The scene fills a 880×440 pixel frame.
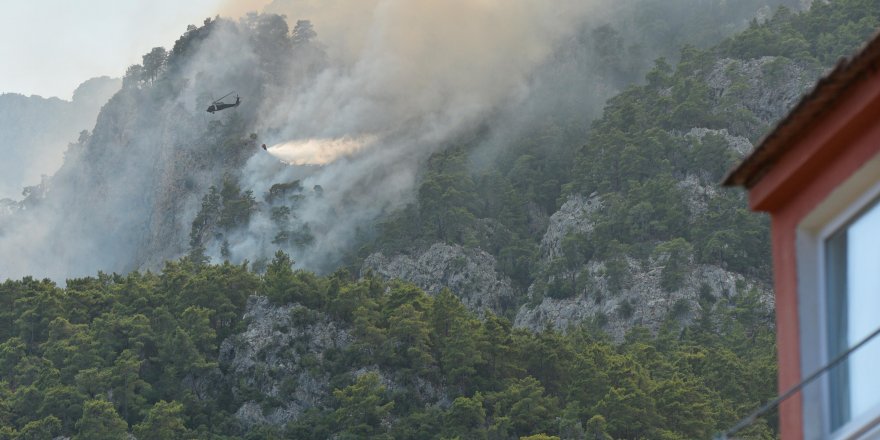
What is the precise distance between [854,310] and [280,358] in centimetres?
6542

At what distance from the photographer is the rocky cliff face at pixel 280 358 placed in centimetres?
6938

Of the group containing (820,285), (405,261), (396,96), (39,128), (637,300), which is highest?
(39,128)

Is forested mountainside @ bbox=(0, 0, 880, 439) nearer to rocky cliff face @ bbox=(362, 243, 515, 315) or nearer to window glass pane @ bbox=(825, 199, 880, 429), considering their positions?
rocky cliff face @ bbox=(362, 243, 515, 315)

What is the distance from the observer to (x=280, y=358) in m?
72.0

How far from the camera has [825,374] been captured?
7297 millimetres

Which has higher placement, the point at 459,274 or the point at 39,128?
the point at 39,128

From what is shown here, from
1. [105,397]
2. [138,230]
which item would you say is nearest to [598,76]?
[138,230]

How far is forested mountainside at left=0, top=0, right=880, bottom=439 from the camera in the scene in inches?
2640

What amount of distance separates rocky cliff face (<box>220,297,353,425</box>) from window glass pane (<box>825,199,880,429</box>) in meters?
61.4

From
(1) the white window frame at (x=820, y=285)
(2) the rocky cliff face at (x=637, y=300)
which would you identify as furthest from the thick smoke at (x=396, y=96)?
(1) the white window frame at (x=820, y=285)

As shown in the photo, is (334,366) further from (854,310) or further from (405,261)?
(854,310)

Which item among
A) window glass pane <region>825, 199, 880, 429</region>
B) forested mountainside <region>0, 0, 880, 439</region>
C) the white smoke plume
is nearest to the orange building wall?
window glass pane <region>825, 199, 880, 429</region>

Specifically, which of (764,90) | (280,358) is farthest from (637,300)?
(764,90)

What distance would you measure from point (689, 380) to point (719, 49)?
4326 centimetres
